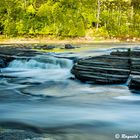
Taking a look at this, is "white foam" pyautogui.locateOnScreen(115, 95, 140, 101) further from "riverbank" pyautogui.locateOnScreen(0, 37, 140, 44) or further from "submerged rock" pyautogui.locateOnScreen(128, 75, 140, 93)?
"riverbank" pyautogui.locateOnScreen(0, 37, 140, 44)

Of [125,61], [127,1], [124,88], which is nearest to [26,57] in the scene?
[125,61]

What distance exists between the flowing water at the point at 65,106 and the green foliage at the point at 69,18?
142 ft

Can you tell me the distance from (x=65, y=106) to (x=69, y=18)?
186 feet

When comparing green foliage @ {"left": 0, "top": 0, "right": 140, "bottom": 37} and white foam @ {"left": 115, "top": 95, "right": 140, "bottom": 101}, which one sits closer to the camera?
white foam @ {"left": 115, "top": 95, "right": 140, "bottom": 101}

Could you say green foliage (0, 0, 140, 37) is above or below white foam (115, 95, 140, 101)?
above

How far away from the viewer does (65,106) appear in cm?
1783

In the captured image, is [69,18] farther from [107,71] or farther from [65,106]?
[65,106]

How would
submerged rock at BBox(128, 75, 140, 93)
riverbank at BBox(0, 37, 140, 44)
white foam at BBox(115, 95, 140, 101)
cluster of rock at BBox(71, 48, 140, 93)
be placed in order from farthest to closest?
riverbank at BBox(0, 37, 140, 44), cluster of rock at BBox(71, 48, 140, 93), submerged rock at BBox(128, 75, 140, 93), white foam at BBox(115, 95, 140, 101)

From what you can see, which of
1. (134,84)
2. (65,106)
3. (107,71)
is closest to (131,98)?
(134,84)

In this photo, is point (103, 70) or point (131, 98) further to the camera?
point (103, 70)

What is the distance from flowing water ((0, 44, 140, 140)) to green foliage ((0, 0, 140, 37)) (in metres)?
43.2

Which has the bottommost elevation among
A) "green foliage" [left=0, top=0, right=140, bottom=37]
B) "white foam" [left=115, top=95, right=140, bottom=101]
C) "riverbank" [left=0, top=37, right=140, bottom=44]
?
"white foam" [left=115, top=95, right=140, bottom=101]

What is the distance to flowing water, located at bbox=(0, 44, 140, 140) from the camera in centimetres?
1395

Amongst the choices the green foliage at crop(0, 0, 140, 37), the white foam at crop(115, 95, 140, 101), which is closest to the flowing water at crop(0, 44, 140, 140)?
the white foam at crop(115, 95, 140, 101)
